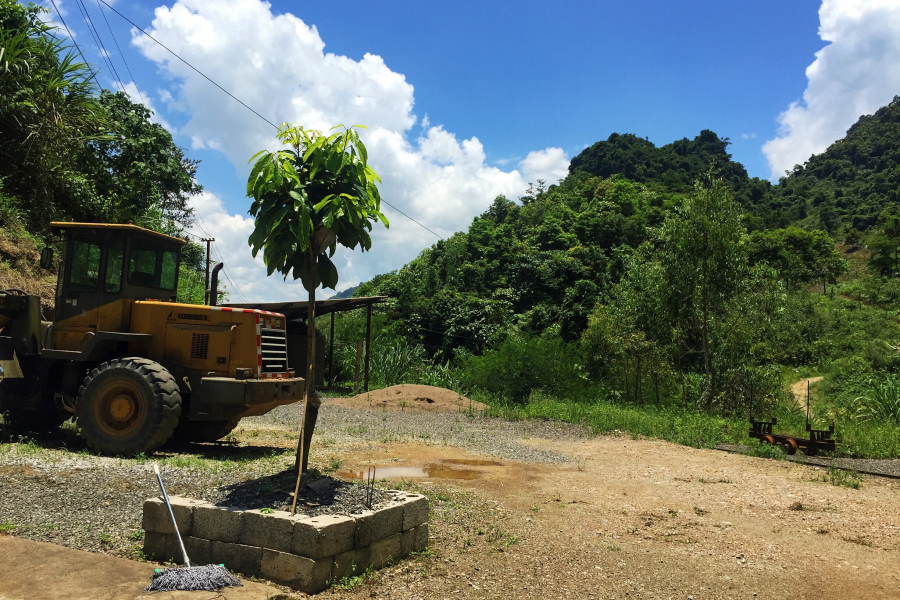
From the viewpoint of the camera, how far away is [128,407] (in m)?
8.26

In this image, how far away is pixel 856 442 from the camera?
1312 centimetres

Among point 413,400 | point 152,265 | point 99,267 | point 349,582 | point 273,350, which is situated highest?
point 152,265

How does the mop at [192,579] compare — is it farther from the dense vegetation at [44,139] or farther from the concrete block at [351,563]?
the dense vegetation at [44,139]

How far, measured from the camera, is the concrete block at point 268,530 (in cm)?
437

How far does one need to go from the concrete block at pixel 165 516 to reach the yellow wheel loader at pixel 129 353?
3474 millimetres

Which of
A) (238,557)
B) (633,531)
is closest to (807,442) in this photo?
(633,531)

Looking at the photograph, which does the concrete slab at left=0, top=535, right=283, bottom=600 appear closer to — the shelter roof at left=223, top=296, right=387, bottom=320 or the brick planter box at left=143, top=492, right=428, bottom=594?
the brick planter box at left=143, top=492, right=428, bottom=594

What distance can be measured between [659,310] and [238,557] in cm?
1815

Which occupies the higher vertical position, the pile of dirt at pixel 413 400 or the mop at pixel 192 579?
the pile of dirt at pixel 413 400

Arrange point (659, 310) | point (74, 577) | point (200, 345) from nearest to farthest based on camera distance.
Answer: point (74, 577) → point (200, 345) → point (659, 310)

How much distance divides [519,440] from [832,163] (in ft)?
297

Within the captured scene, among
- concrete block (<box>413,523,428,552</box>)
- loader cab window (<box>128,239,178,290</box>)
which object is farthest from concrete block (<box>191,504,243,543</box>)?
loader cab window (<box>128,239,178,290</box>)

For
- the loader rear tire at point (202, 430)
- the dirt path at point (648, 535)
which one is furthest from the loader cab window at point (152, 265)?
the dirt path at point (648, 535)

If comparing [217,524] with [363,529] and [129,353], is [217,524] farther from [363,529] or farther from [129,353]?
[129,353]
